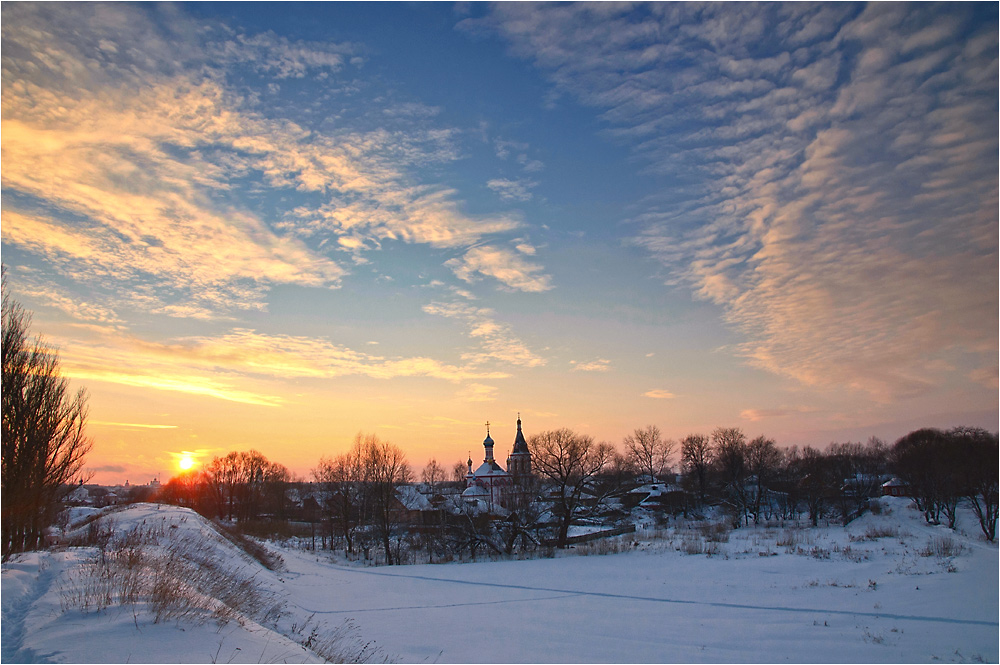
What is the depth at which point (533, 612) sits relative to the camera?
62.3 ft

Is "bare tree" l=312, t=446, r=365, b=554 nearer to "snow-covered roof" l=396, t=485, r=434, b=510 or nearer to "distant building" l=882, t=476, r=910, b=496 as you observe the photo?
"snow-covered roof" l=396, t=485, r=434, b=510

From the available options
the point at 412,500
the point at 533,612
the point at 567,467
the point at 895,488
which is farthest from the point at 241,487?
the point at 895,488

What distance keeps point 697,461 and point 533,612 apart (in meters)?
68.4

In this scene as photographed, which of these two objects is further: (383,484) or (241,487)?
(241,487)

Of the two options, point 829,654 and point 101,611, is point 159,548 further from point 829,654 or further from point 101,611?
point 829,654

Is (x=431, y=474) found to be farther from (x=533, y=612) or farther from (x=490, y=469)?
(x=533, y=612)

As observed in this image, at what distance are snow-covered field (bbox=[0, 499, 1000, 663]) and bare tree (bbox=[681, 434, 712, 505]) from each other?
4586 centimetres

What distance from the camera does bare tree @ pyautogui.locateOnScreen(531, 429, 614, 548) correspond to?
42438mm

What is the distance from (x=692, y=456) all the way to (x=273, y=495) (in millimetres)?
71127

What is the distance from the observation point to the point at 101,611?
8.19m

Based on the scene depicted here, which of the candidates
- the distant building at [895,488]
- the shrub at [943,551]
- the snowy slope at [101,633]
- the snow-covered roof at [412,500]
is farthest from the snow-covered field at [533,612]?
the distant building at [895,488]

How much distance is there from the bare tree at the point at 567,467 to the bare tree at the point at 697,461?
38084 millimetres

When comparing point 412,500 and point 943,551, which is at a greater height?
point 943,551

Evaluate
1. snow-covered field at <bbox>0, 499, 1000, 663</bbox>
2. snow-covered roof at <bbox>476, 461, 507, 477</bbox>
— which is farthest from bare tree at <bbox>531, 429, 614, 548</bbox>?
snow-covered roof at <bbox>476, 461, 507, 477</bbox>
